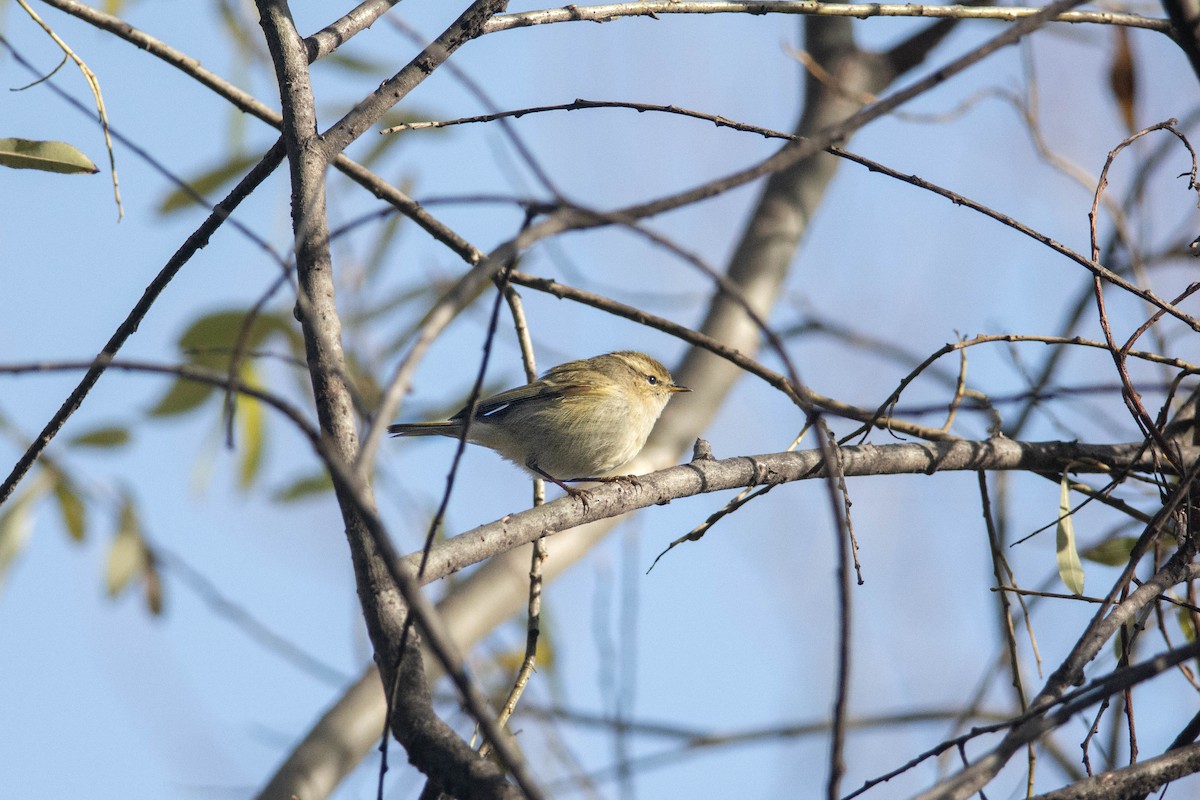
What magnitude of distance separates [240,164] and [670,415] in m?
2.41

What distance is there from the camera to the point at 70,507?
163 inches

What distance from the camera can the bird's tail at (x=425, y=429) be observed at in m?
4.90

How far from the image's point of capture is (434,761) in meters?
1.64

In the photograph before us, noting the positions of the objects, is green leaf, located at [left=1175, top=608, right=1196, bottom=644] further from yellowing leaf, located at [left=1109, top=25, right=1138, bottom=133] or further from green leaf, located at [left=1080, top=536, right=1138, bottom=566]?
yellowing leaf, located at [left=1109, top=25, right=1138, bottom=133]

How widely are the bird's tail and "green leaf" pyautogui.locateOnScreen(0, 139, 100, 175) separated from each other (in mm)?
2477

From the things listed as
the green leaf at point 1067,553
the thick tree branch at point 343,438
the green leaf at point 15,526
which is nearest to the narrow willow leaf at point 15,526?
the green leaf at point 15,526

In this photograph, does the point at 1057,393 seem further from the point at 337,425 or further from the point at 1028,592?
the point at 337,425

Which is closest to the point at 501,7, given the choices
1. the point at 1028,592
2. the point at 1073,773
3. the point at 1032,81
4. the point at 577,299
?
the point at 577,299

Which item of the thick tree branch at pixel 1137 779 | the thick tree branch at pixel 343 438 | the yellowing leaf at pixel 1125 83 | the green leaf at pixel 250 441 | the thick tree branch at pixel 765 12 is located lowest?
the thick tree branch at pixel 1137 779

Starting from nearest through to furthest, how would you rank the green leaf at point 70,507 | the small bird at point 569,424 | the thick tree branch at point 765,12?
the thick tree branch at point 765,12
the green leaf at point 70,507
the small bird at point 569,424

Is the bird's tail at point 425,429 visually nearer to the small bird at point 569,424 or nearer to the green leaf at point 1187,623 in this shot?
the small bird at point 569,424

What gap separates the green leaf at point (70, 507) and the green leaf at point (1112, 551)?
3.71 meters

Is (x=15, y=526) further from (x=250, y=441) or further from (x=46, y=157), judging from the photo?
(x=46, y=157)

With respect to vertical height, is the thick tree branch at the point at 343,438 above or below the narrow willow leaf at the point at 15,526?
below
